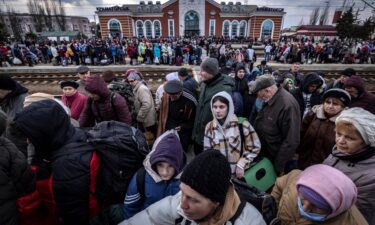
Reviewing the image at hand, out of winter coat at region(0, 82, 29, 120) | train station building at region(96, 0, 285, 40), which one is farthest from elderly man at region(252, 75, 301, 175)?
train station building at region(96, 0, 285, 40)

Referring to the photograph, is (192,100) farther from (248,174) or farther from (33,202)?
(33,202)

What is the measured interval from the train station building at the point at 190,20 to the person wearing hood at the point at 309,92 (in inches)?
1605

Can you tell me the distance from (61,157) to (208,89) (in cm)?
224

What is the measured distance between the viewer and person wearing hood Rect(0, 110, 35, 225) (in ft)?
5.24

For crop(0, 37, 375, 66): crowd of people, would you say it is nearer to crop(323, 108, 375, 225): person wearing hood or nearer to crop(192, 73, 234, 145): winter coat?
crop(192, 73, 234, 145): winter coat

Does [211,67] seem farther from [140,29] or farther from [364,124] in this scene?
[140,29]

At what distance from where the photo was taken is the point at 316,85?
12.5ft

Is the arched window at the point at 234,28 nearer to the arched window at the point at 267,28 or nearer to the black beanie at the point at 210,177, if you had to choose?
the arched window at the point at 267,28

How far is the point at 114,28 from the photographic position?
41125mm

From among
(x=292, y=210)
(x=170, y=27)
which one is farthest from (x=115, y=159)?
(x=170, y=27)

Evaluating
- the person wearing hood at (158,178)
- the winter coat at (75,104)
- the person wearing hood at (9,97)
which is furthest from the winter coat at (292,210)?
the person wearing hood at (9,97)

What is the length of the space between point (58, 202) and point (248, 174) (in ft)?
6.56

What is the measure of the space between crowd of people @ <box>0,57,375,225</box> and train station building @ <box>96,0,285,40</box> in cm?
4234

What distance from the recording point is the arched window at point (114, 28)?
40591 mm
